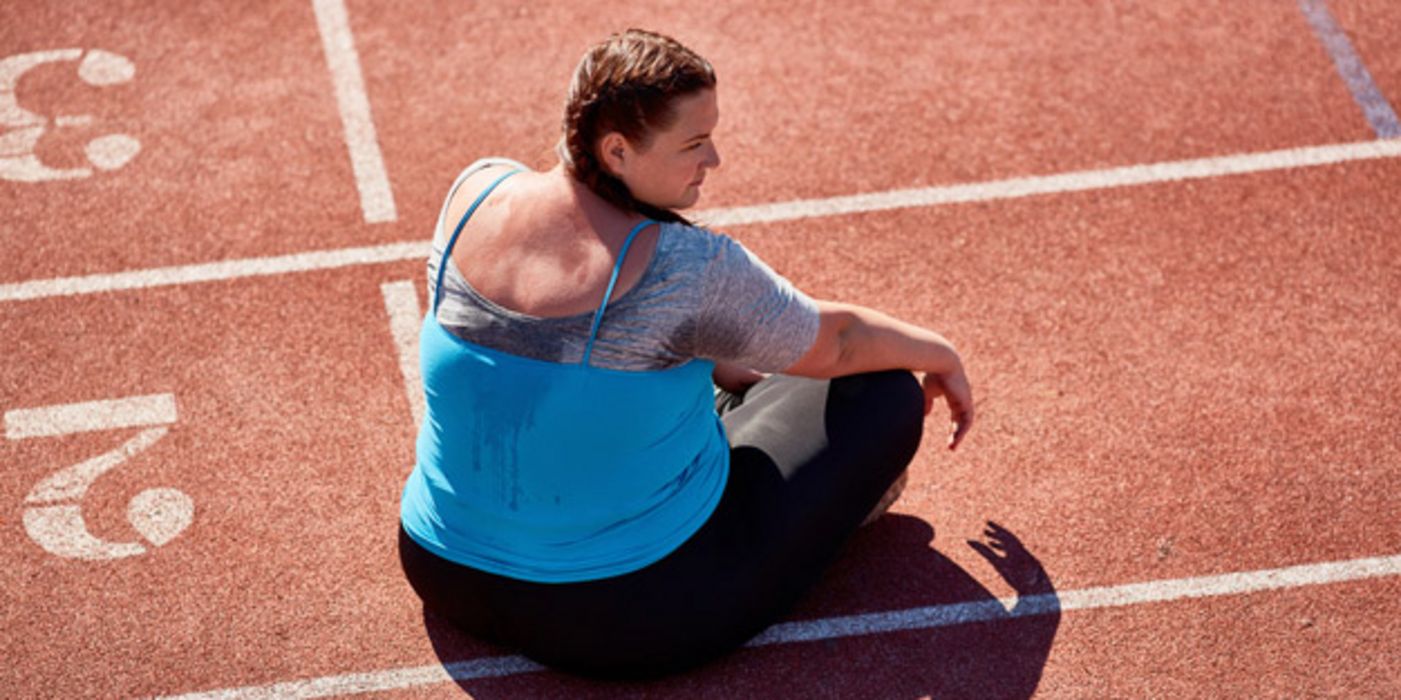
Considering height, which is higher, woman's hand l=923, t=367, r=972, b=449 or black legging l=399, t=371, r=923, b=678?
woman's hand l=923, t=367, r=972, b=449

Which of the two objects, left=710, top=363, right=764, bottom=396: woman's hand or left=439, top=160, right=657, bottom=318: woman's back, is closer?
left=439, top=160, right=657, bottom=318: woman's back

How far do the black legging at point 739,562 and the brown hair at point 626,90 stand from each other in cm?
98

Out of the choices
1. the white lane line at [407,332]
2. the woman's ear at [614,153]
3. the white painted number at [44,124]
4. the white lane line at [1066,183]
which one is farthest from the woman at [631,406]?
the white painted number at [44,124]

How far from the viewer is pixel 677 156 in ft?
12.9

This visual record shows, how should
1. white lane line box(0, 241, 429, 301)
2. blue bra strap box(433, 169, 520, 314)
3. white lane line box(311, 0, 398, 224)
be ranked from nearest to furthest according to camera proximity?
blue bra strap box(433, 169, 520, 314)
white lane line box(0, 241, 429, 301)
white lane line box(311, 0, 398, 224)

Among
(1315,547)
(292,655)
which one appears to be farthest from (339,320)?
(1315,547)

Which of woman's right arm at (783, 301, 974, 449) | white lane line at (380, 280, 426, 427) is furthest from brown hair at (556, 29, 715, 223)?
white lane line at (380, 280, 426, 427)

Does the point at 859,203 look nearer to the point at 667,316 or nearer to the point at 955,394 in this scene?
the point at 955,394

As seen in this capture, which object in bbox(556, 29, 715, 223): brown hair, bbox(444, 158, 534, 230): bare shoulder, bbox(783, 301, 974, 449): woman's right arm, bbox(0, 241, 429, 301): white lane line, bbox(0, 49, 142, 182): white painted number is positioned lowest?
bbox(0, 241, 429, 301): white lane line

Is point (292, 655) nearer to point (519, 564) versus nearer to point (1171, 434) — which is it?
point (519, 564)

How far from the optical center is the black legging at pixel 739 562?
431cm

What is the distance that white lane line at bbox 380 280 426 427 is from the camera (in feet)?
17.9

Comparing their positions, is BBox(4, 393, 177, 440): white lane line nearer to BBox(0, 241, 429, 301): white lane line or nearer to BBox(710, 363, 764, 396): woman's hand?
BBox(0, 241, 429, 301): white lane line

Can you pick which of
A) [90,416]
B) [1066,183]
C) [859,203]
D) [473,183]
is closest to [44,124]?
[90,416]
